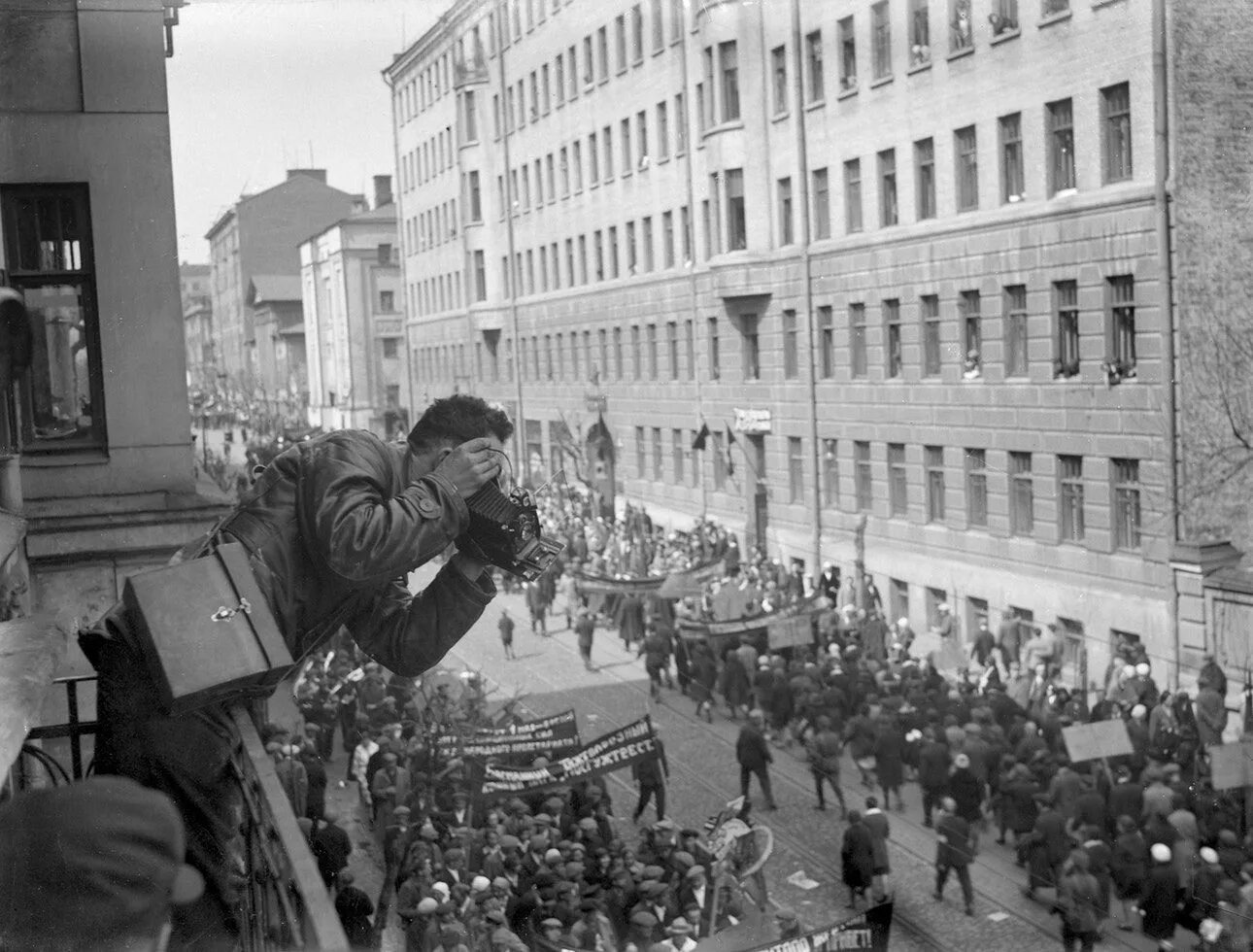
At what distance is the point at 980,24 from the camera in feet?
55.9

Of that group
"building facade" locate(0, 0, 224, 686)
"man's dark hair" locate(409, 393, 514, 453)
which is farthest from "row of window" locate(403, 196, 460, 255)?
"man's dark hair" locate(409, 393, 514, 453)

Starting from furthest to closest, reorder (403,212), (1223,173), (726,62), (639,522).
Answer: (726,62), (1223,173), (639,522), (403,212)

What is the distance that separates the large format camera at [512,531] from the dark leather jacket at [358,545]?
6 centimetres

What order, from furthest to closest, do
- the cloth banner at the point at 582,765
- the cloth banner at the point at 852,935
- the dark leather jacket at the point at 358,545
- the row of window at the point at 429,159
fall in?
the cloth banner at the point at 582,765
the cloth banner at the point at 852,935
the row of window at the point at 429,159
the dark leather jacket at the point at 358,545

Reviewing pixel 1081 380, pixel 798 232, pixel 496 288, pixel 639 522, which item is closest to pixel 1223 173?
pixel 1081 380

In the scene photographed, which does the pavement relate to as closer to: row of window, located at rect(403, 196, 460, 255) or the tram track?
the tram track

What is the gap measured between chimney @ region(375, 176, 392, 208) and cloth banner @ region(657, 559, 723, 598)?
9.22m

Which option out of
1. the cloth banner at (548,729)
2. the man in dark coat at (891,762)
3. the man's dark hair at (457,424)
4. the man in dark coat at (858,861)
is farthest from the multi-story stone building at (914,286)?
the man's dark hair at (457,424)

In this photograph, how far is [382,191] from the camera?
5812mm

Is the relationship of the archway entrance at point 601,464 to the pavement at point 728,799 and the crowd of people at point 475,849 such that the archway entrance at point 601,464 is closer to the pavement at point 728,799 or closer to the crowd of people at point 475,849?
A: the crowd of people at point 475,849

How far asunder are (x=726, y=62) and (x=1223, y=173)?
174 inches

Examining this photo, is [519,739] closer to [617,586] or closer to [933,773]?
[933,773]

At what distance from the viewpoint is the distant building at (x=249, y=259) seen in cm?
612

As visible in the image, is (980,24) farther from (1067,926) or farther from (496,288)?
(496,288)
